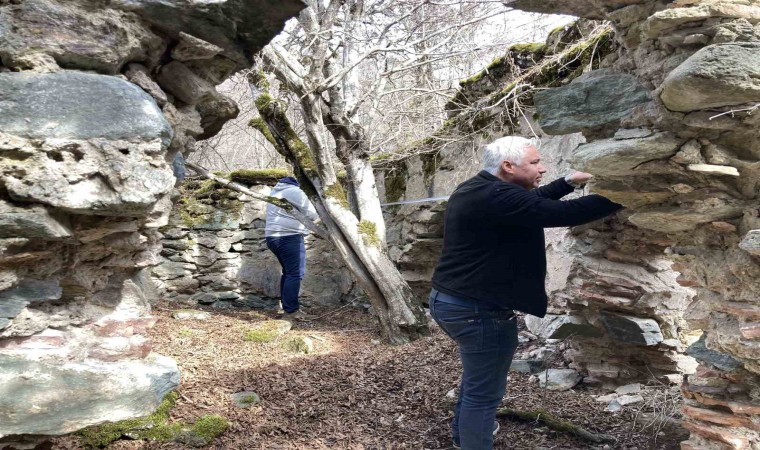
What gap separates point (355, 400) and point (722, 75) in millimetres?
3393

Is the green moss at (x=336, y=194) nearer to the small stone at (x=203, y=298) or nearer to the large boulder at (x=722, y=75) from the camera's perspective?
the small stone at (x=203, y=298)

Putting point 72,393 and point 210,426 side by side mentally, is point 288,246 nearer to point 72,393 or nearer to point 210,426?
point 210,426

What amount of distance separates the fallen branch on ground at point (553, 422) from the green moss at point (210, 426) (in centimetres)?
189

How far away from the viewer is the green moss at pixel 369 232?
20.8 feet

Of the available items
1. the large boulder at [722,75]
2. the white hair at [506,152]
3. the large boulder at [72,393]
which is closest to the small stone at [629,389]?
the white hair at [506,152]

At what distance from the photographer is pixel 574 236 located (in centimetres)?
461

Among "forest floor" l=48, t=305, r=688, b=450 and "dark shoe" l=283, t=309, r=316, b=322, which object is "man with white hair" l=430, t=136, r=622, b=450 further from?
"dark shoe" l=283, t=309, r=316, b=322

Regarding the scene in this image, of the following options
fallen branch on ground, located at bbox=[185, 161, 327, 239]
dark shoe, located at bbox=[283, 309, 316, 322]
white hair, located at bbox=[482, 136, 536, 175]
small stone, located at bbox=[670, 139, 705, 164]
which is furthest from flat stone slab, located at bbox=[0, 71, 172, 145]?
dark shoe, located at bbox=[283, 309, 316, 322]

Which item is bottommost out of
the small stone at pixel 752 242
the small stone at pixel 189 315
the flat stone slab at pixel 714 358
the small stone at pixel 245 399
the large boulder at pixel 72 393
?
the small stone at pixel 245 399

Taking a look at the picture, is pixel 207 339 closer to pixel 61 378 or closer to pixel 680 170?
pixel 61 378

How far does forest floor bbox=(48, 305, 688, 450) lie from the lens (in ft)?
12.6

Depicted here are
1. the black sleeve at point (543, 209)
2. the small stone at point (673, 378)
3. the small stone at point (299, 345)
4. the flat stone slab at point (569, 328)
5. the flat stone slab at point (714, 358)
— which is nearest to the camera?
the black sleeve at point (543, 209)

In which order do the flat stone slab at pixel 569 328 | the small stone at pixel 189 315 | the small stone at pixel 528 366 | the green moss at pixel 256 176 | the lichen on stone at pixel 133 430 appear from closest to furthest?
the lichen on stone at pixel 133 430
the flat stone slab at pixel 569 328
the small stone at pixel 528 366
the small stone at pixel 189 315
the green moss at pixel 256 176

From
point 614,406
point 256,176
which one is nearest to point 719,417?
point 614,406
